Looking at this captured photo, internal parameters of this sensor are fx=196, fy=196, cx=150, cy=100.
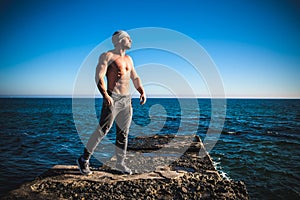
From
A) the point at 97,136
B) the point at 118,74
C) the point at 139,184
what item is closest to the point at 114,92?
the point at 118,74

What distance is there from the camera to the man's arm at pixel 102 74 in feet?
11.2

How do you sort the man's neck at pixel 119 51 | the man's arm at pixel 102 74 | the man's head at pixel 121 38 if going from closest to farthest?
the man's arm at pixel 102 74, the man's head at pixel 121 38, the man's neck at pixel 119 51

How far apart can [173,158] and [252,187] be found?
3351mm

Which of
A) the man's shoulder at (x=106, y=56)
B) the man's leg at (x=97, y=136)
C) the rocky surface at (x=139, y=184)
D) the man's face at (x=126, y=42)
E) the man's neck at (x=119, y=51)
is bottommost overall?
the rocky surface at (x=139, y=184)

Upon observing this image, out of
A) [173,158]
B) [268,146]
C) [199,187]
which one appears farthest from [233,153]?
[199,187]

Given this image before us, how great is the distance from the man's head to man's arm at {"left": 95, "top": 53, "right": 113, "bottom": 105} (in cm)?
32

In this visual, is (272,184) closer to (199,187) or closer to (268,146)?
(199,187)

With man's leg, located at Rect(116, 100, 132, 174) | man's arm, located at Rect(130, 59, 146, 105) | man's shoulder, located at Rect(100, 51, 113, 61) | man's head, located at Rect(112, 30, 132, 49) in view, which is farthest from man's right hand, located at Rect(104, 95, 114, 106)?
man's head, located at Rect(112, 30, 132, 49)

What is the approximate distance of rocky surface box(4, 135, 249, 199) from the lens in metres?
2.97

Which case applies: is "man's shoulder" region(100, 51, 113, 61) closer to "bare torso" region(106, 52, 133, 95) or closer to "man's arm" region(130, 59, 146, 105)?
"bare torso" region(106, 52, 133, 95)

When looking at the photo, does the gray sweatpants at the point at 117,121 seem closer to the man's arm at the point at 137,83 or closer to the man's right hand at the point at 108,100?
the man's right hand at the point at 108,100

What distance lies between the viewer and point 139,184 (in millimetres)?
3264

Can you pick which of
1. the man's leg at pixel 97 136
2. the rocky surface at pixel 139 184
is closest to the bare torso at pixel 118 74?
the man's leg at pixel 97 136

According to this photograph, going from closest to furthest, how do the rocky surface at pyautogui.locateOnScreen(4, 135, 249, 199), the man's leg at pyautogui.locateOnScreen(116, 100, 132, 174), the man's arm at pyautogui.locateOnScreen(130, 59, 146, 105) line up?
the rocky surface at pyautogui.locateOnScreen(4, 135, 249, 199) → the man's leg at pyautogui.locateOnScreen(116, 100, 132, 174) → the man's arm at pyautogui.locateOnScreen(130, 59, 146, 105)
